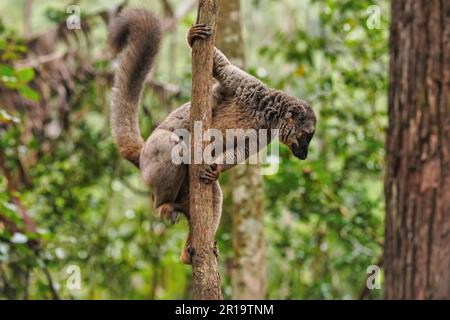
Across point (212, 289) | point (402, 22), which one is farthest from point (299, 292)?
point (212, 289)

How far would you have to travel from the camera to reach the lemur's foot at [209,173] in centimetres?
351

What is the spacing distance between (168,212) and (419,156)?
1954 mm

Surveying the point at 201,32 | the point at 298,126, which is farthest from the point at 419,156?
the point at 201,32

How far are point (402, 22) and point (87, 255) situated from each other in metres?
4.53

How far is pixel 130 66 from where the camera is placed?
4.42 metres

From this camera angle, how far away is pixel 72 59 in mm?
7285

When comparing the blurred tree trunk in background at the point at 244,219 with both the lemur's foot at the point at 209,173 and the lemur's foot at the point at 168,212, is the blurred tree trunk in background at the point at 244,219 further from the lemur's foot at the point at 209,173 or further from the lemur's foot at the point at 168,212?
the lemur's foot at the point at 209,173

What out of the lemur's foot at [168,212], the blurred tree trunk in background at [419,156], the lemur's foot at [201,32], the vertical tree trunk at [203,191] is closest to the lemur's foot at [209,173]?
the vertical tree trunk at [203,191]

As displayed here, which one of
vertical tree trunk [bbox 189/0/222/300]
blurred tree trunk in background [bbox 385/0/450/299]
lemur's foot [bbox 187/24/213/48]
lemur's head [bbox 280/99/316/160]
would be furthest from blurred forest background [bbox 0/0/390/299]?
lemur's foot [bbox 187/24/213/48]

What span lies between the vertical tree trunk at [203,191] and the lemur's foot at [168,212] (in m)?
1.01

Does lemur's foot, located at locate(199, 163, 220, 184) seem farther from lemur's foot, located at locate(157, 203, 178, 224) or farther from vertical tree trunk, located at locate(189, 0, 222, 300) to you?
lemur's foot, located at locate(157, 203, 178, 224)

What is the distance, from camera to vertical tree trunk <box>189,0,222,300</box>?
328 centimetres

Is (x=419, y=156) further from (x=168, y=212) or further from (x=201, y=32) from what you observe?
(x=201, y=32)
